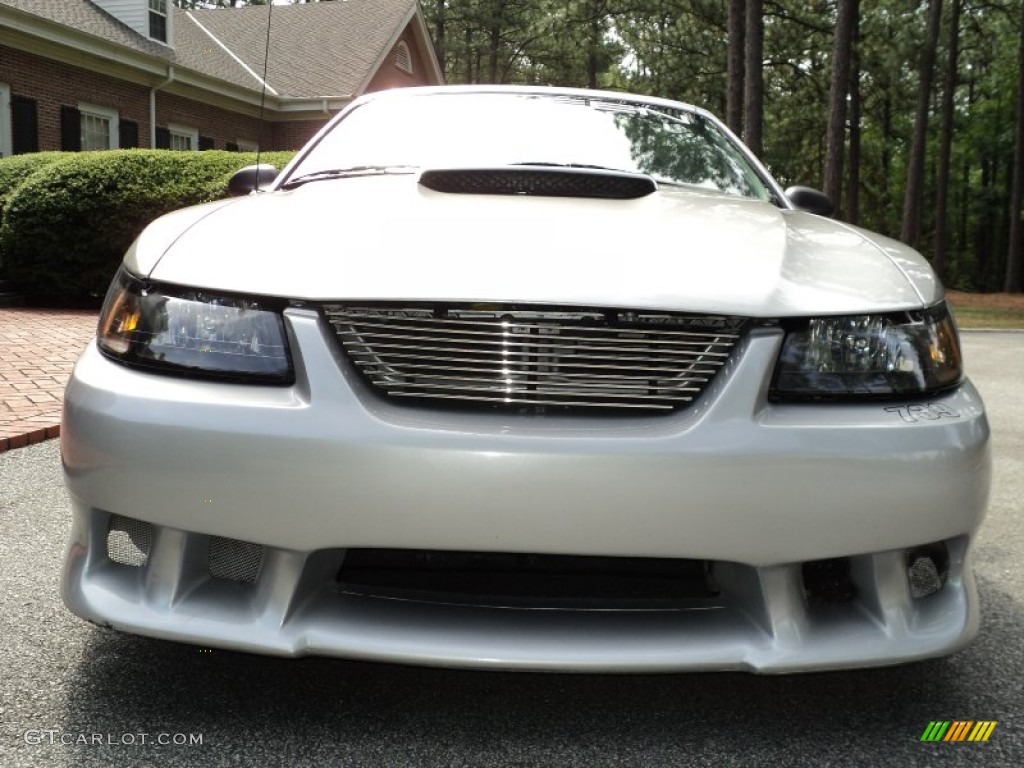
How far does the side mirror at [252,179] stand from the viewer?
336 centimetres

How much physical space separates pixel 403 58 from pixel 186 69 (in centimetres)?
893

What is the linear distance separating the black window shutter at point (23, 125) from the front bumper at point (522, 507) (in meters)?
16.5

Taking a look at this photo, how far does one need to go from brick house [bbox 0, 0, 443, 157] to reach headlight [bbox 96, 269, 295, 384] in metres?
10.7

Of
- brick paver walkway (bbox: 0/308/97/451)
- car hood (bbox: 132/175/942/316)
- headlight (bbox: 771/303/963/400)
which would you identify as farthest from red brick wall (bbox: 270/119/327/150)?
headlight (bbox: 771/303/963/400)

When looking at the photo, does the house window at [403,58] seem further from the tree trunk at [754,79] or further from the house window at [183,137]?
the tree trunk at [754,79]

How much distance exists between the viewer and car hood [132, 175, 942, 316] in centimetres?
196

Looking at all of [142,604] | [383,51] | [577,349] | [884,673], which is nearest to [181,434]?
[142,604]

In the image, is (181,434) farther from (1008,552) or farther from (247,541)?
(1008,552)

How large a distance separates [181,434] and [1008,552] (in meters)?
2.82

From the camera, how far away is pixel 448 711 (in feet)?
7.17

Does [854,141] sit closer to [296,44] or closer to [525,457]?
[296,44]

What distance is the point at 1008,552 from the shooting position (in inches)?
139

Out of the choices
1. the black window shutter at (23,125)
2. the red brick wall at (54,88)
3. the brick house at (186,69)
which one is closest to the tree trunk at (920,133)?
the brick house at (186,69)

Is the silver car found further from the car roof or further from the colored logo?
the car roof
